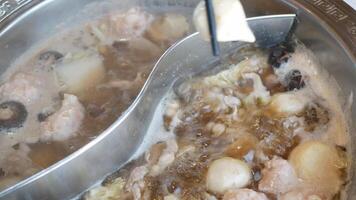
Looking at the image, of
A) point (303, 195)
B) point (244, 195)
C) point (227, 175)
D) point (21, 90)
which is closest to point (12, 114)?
point (21, 90)

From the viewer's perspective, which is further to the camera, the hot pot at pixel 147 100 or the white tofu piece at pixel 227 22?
the hot pot at pixel 147 100

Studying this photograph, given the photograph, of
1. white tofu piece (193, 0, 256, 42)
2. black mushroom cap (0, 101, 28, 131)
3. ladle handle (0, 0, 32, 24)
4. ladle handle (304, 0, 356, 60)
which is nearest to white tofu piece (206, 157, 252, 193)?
white tofu piece (193, 0, 256, 42)

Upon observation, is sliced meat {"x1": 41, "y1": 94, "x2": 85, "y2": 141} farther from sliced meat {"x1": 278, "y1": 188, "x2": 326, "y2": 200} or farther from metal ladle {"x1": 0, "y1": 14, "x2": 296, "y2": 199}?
sliced meat {"x1": 278, "y1": 188, "x2": 326, "y2": 200}

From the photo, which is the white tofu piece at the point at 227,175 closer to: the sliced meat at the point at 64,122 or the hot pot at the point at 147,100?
the hot pot at the point at 147,100

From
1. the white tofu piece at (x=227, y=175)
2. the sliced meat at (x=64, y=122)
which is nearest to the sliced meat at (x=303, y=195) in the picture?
the white tofu piece at (x=227, y=175)

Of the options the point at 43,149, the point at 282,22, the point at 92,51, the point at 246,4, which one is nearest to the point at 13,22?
the point at 92,51

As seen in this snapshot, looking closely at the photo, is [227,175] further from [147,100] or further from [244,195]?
[147,100]

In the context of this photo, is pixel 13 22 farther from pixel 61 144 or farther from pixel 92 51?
pixel 61 144
